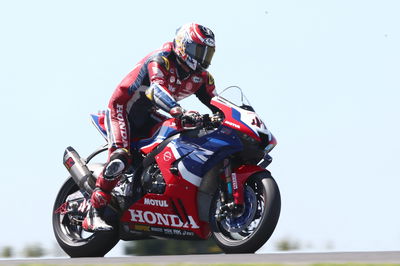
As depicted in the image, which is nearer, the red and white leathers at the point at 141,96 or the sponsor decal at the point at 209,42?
the sponsor decal at the point at 209,42

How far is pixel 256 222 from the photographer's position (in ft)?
27.5

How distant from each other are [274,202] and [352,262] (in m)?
1.95

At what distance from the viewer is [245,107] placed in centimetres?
897

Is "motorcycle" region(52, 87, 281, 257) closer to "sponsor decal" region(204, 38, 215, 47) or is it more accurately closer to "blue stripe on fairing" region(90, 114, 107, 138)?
"blue stripe on fairing" region(90, 114, 107, 138)

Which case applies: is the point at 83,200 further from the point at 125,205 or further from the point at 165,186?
the point at 165,186

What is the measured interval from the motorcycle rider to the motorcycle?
19 cm

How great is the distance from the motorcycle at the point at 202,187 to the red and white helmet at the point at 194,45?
57 centimetres

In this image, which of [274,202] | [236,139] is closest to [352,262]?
[274,202]

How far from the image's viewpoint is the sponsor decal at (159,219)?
29.3ft

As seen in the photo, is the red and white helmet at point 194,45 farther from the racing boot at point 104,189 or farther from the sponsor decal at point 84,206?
the sponsor decal at point 84,206

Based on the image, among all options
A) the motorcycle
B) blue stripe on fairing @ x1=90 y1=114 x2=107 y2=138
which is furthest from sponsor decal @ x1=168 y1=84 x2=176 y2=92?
blue stripe on fairing @ x1=90 y1=114 x2=107 y2=138

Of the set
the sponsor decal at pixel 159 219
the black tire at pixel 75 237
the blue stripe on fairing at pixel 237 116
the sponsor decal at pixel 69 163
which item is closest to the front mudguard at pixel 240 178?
the blue stripe on fairing at pixel 237 116

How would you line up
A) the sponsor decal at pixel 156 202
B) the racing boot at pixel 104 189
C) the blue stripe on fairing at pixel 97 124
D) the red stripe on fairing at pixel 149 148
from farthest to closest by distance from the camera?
the blue stripe on fairing at pixel 97 124 < the racing boot at pixel 104 189 < the red stripe on fairing at pixel 149 148 < the sponsor decal at pixel 156 202

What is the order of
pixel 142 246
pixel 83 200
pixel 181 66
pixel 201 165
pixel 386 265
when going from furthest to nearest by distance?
pixel 142 246 → pixel 83 200 → pixel 181 66 → pixel 201 165 → pixel 386 265
